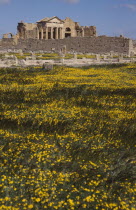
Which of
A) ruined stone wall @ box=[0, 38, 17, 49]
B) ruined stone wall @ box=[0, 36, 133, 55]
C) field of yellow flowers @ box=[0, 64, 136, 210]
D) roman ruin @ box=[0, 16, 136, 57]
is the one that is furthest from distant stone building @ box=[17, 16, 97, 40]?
Result: field of yellow flowers @ box=[0, 64, 136, 210]

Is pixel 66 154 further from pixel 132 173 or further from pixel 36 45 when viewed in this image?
pixel 36 45

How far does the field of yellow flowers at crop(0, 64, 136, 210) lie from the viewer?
6.09 m

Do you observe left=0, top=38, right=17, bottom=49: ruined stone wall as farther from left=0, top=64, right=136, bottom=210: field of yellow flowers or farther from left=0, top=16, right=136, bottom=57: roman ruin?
left=0, top=64, right=136, bottom=210: field of yellow flowers

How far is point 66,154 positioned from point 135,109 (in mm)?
5937

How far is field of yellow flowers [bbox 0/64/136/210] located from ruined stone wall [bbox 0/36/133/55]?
211ft

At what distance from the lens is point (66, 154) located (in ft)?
26.6

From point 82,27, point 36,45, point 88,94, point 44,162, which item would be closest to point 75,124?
point 44,162

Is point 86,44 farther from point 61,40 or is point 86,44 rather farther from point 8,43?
point 8,43

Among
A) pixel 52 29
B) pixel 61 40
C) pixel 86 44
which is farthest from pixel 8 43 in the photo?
pixel 86 44

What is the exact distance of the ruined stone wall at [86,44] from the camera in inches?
2995

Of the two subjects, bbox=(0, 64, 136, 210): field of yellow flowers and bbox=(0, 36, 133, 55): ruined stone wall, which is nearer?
bbox=(0, 64, 136, 210): field of yellow flowers

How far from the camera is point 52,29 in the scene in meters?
91.8

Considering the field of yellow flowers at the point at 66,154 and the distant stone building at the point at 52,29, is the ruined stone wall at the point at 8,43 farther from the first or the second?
the field of yellow flowers at the point at 66,154

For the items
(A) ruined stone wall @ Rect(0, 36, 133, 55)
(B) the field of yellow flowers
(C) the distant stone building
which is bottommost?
(B) the field of yellow flowers
